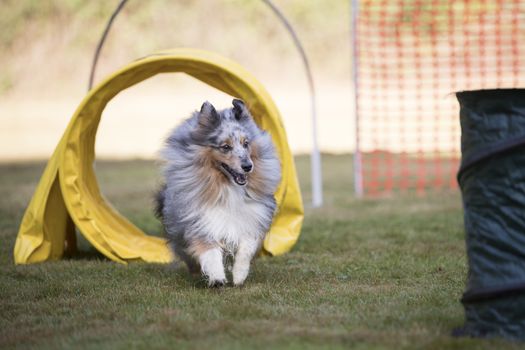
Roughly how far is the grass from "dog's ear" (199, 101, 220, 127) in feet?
3.59

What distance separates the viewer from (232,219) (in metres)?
5.36

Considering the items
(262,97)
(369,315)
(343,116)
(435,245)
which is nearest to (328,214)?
(435,245)

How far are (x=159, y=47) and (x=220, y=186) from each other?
18.1m

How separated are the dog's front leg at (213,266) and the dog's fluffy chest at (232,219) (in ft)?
0.36

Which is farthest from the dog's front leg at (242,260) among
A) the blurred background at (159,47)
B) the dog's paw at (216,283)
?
the blurred background at (159,47)

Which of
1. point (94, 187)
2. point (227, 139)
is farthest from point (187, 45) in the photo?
point (227, 139)

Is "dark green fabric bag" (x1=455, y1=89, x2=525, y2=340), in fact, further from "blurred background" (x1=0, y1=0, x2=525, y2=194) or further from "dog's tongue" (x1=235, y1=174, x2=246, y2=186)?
"blurred background" (x1=0, y1=0, x2=525, y2=194)

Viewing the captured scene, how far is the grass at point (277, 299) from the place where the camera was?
3859 millimetres

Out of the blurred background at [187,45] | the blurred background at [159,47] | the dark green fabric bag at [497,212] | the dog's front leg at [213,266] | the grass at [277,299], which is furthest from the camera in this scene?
the blurred background at [159,47]

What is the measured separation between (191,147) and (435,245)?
255 cm

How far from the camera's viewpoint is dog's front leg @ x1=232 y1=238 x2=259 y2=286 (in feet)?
17.3

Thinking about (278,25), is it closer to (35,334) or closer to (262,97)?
(262,97)

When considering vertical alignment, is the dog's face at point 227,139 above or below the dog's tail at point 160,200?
above

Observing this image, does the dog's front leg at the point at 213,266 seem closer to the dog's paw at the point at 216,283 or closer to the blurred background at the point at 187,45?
the dog's paw at the point at 216,283
